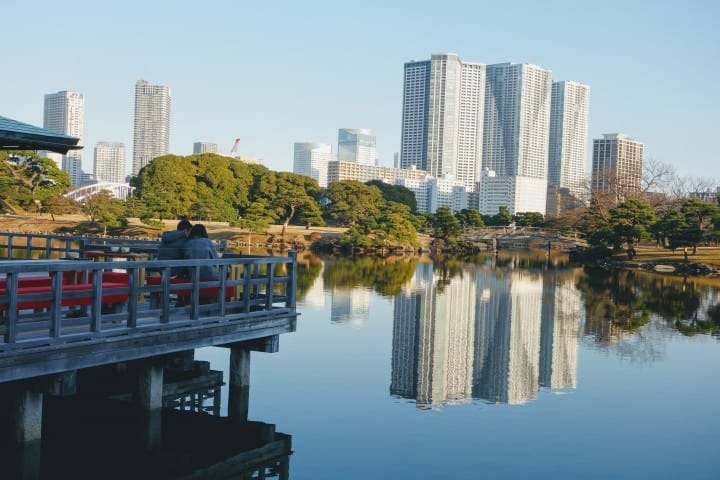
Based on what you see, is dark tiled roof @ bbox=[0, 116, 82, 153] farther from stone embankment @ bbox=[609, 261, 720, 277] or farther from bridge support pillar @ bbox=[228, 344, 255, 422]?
stone embankment @ bbox=[609, 261, 720, 277]

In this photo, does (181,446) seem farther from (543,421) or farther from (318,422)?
(543,421)

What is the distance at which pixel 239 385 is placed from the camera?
11.9 metres

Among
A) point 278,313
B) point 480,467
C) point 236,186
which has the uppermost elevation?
point 236,186

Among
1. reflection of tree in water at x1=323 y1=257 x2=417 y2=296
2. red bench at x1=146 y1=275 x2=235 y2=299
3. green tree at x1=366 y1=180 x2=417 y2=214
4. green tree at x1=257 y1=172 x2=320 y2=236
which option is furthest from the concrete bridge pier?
Result: green tree at x1=366 y1=180 x2=417 y2=214

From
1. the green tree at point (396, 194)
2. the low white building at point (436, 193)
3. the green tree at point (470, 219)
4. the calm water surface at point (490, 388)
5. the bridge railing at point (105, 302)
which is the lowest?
the calm water surface at point (490, 388)

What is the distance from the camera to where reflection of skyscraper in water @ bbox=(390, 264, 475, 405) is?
1505cm

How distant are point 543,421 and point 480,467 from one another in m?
2.79

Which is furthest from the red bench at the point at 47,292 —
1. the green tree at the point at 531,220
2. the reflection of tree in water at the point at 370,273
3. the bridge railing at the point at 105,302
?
the green tree at the point at 531,220

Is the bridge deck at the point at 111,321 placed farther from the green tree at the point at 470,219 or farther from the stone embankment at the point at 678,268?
the green tree at the point at 470,219

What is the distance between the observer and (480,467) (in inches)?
417

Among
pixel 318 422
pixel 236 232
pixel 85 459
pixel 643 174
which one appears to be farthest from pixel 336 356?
pixel 643 174

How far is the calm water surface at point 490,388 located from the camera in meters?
10.9

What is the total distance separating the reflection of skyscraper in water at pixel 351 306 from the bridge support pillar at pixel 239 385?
10887 mm

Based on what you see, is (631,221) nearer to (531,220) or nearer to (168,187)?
(531,220)
